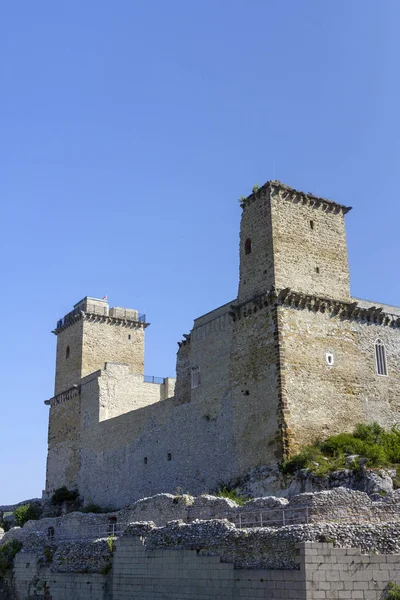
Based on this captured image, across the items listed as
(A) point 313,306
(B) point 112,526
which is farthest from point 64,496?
(A) point 313,306

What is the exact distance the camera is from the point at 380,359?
96.8 feet

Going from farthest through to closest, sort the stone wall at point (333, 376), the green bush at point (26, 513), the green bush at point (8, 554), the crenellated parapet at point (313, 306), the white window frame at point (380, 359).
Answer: the green bush at point (26, 513)
the white window frame at point (380, 359)
the green bush at point (8, 554)
the crenellated parapet at point (313, 306)
the stone wall at point (333, 376)

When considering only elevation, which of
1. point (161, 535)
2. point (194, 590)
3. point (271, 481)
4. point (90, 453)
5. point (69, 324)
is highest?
point (69, 324)

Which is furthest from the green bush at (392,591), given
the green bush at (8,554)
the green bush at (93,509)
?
the green bush at (93,509)

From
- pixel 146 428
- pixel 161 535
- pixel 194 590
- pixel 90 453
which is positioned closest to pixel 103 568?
pixel 161 535

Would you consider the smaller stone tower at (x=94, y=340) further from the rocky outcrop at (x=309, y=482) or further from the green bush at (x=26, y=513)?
the rocky outcrop at (x=309, y=482)

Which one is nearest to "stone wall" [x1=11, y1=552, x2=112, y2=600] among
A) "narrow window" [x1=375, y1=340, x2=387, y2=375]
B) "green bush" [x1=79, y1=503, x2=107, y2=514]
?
"green bush" [x1=79, y1=503, x2=107, y2=514]

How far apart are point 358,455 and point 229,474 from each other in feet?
18.2

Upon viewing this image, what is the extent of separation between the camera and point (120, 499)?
35719 mm

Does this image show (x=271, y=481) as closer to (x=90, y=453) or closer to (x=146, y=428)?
(x=146, y=428)

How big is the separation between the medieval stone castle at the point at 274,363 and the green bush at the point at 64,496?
247 inches

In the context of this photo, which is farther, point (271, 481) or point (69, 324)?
point (69, 324)

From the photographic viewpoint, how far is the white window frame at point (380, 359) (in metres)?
29.3

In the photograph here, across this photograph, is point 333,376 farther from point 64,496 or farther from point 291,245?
point 64,496
